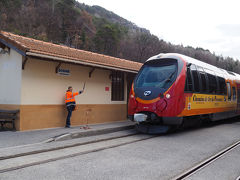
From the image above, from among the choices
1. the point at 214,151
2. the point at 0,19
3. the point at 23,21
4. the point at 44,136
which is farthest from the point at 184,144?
the point at 23,21

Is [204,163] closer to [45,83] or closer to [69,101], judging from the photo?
[69,101]

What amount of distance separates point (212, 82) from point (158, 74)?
3626 millimetres

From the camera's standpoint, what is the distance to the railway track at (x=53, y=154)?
5016 millimetres

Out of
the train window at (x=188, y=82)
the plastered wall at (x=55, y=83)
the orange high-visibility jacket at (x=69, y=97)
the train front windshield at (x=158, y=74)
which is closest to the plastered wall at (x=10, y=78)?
the plastered wall at (x=55, y=83)

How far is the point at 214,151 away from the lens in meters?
6.70

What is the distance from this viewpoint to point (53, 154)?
5941mm

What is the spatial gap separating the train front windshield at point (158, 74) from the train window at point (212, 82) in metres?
2.78

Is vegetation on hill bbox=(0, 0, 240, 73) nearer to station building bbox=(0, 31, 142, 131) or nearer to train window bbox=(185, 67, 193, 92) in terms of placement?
station building bbox=(0, 31, 142, 131)

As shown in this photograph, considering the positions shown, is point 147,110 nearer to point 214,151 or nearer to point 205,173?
point 214,151

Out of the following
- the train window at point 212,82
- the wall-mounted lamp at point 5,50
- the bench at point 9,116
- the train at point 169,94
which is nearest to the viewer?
the bench at point 9,116

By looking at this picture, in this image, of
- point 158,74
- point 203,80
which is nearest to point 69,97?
point 158,74

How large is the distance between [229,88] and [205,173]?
33.6ft

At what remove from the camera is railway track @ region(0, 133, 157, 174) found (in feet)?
16.5

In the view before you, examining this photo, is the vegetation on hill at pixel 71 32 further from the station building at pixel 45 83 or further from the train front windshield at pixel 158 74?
the train front windshield at pixel 158 74
